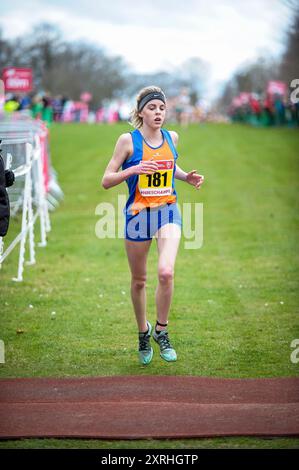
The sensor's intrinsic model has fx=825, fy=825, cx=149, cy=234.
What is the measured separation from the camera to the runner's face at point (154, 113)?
22.1 feet

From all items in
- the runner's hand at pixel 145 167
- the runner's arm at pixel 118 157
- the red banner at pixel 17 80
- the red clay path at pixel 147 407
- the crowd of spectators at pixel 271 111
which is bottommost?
the red clay path at pixel 147 407

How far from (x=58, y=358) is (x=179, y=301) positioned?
255 centimetres

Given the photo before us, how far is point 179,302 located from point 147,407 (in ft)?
12.4

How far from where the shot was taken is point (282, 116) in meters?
43.1

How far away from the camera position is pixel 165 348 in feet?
23.2

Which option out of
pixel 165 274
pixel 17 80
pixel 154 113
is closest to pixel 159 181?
pixel 154 113

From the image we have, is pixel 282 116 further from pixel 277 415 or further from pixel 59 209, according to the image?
pixel 277 415

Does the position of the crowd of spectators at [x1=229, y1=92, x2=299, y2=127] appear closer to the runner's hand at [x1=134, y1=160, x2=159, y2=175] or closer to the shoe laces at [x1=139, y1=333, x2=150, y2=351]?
the shoe laces at [x1=139, y1=333, x2=150, y2=351]

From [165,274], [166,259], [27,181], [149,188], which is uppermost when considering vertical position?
[27,181]

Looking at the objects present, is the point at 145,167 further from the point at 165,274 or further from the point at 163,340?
the point at 163,340

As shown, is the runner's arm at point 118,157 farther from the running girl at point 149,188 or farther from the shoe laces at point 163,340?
the shoe laces at point 163,340

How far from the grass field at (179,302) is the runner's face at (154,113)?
6.70 ft

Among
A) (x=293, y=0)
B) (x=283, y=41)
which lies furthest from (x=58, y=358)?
(x=283, y=41)

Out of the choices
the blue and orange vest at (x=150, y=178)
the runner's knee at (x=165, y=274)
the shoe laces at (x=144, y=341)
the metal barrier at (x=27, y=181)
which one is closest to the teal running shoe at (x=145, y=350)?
the shoe laces at (x=144, y=341)
